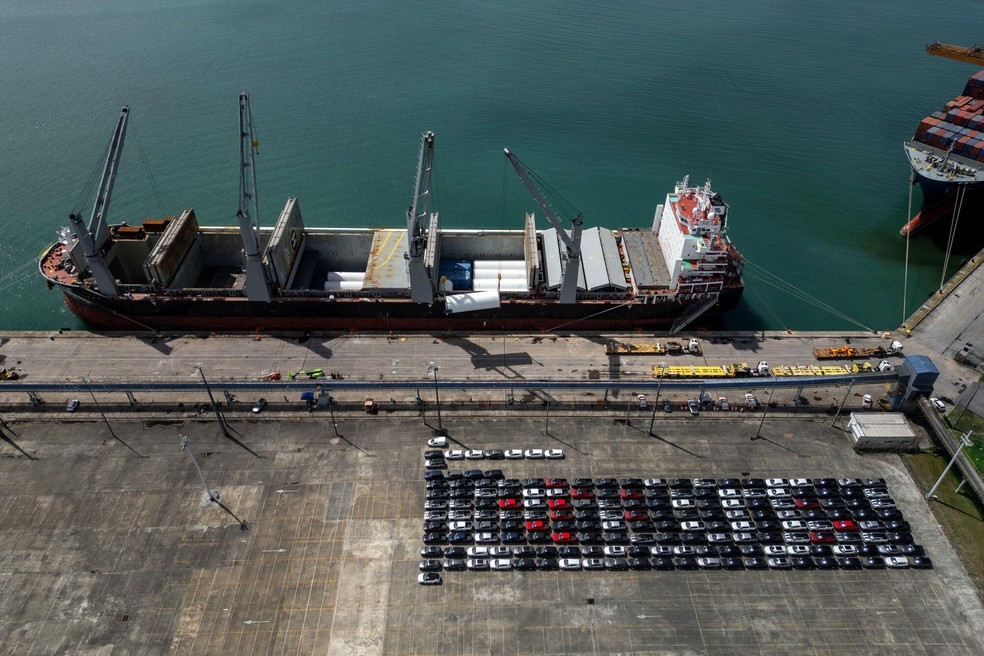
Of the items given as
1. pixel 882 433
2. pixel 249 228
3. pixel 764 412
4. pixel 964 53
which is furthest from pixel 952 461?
pixel 964 53

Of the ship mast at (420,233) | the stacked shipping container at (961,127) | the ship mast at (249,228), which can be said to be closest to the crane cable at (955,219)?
the stacked shipping container at (961,127)

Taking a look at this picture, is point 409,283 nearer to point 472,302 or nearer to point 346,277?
point 472,302

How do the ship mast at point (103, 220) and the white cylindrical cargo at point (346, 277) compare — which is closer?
the ship mast at point (103, 220)

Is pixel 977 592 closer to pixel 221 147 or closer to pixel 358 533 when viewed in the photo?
pixel 358 533

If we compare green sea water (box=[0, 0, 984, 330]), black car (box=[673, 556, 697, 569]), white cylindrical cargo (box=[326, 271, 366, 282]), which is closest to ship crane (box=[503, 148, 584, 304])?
green sea water (box=[0, 0, 984, 330])

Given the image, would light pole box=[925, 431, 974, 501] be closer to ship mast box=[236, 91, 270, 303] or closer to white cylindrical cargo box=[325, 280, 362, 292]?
white cylindrical cargo box=[325, 280, 362, 292]

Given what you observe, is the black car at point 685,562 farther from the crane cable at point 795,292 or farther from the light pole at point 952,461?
the crane cable at point 795,292
